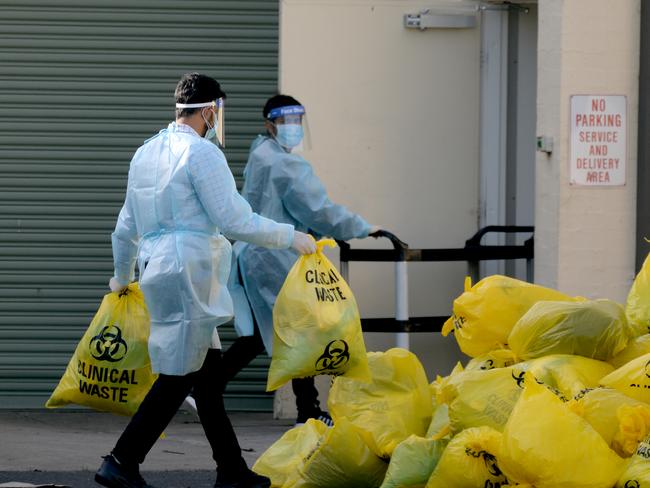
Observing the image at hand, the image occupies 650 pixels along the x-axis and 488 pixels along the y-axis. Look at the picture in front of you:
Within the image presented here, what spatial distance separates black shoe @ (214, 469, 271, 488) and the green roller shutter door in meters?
2.70

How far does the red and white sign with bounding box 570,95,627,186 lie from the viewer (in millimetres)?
7512

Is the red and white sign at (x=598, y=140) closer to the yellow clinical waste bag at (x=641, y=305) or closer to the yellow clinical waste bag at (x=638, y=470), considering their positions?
the yellow clinical waste bag at (x=641, y=305)

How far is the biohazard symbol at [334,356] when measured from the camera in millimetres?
5824

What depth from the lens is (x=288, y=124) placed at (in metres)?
7.72

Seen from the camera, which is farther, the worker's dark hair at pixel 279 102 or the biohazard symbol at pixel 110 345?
the worker's dark hair at pixel 279 102

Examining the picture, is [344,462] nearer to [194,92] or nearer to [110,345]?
[110,345]

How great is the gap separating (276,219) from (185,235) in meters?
1.92

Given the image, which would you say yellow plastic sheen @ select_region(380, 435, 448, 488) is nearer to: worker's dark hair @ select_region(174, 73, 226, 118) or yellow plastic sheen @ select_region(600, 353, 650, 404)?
yellow plastic sheen @ select_region(600, 353, 650, 404)

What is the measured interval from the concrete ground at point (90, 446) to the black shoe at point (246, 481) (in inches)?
22.0

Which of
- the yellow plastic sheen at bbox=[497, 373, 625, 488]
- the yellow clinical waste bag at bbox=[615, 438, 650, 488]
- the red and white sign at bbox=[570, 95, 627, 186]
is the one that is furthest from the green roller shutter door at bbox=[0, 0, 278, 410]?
the yellow clinical waste bag at bbox=[615, 438, 650, 488]

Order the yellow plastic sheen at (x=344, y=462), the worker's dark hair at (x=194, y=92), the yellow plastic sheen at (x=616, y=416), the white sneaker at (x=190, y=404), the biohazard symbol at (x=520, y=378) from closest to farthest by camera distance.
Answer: the yellow plastic sheen at (x=616, y=416) < the biohazard symbol at (x=520, y=378) < the yellow plastic sheen at (x=344, y=462) < the worker's dark hair at (x=194, y=92) < the white sneaker at (x=190, y=404)

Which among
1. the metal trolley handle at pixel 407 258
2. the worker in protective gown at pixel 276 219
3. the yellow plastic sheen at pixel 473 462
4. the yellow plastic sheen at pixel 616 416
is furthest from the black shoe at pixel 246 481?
the metal trolley handle at pixel 407 258

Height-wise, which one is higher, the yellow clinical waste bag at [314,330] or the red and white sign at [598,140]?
the red and white sign at [598,140]

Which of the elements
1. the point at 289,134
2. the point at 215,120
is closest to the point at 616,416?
the point at 215,120
